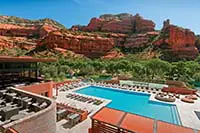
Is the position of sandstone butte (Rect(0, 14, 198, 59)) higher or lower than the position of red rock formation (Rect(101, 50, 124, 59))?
higher

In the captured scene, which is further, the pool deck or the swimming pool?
the swimming pool

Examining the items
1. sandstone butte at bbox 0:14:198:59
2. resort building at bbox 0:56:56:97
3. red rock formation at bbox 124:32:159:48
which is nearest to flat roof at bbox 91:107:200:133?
resort building at bbox 0:56:56:97

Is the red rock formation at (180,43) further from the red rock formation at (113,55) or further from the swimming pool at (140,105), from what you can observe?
the swimming pool at (140,105)

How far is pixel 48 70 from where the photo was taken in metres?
31.8

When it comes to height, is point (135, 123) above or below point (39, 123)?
above

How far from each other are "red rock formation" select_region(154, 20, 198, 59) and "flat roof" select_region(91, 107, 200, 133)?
190 feet

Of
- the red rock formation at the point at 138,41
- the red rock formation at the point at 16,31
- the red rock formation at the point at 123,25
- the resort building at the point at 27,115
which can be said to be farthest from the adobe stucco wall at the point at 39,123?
the red rock formation at the point at 123,25

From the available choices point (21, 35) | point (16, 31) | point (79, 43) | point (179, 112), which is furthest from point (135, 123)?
point (16, 31)

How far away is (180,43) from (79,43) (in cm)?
3889

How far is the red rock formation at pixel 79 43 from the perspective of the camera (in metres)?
60.6

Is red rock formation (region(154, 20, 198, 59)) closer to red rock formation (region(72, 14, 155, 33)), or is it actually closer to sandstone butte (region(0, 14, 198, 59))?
sandstone butte (region(0, 14, 198, 59))

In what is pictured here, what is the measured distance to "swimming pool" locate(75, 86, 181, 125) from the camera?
1528 centimetres

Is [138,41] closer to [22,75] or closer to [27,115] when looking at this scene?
[22,75]

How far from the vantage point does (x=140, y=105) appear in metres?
18.8
